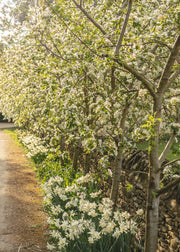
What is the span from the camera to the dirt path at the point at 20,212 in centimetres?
494

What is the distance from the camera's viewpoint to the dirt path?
16.2ft

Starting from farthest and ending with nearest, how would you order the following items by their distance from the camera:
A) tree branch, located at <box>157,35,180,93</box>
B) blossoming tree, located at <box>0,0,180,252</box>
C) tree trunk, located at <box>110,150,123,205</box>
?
1. tree trunk, located at <box>110,150,123,205</box>
2. blossoming tree, located at <box>0,0,180,252</box>
3. tree branch, located at <box>157,35,180,93</box>

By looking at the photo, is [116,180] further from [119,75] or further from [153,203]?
[119,75]

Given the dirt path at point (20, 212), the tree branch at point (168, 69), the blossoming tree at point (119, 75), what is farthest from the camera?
the dirt path at point (20, 212)

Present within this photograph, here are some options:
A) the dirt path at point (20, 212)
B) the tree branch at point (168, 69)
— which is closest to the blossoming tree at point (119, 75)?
the tree branch at point (168, 69)

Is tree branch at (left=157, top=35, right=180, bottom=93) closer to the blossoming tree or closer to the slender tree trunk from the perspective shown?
the blossoming tree

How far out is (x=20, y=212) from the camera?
20.6ft

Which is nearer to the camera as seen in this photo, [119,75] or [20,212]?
[119,75]

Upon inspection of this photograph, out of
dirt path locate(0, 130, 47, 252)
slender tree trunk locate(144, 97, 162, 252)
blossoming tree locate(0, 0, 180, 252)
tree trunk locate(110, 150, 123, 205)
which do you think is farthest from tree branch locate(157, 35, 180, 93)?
dirt path locate(0, 130, 47, 252)

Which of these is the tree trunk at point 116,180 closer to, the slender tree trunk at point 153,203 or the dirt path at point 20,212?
the dirt path at point 20,212

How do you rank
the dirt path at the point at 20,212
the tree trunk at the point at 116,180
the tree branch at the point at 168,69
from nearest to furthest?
the tree branch at the point at 168,69 → the dirt path at the point at 20,212 → the tree trunk at the point at 116,180

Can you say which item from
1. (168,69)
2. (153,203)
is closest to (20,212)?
(153,203)

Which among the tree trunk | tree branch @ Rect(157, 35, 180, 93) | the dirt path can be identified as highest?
tree branch @ Rect(157, 35, 180, 93)

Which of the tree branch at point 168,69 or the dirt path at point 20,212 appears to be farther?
the dirt path at point 20,212
